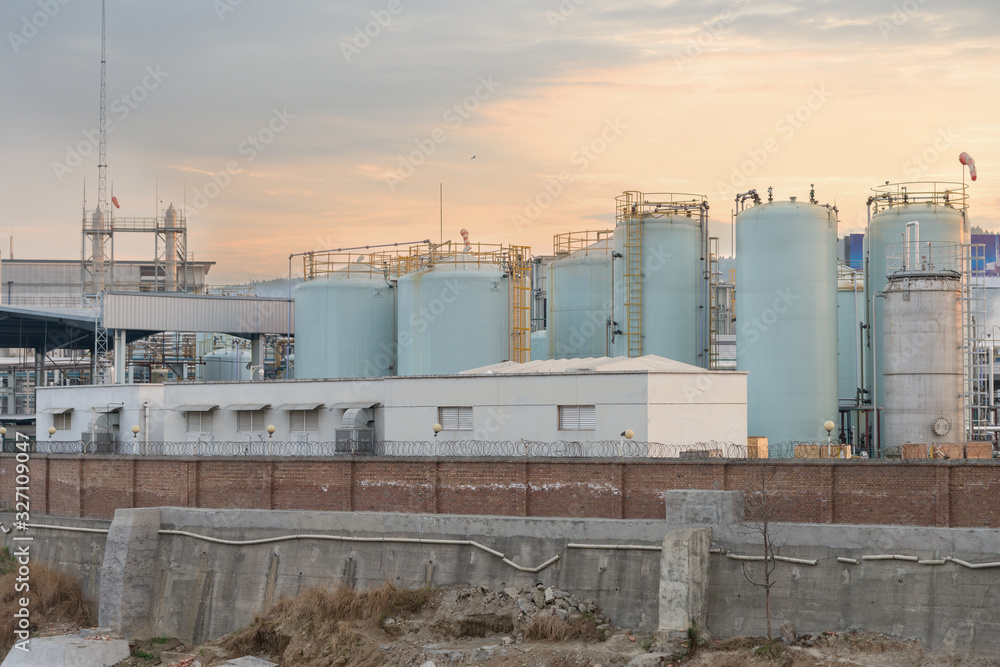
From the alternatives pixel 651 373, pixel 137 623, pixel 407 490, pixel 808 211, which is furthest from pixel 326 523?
pixel 808 211

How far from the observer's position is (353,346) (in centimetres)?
Result: 5309

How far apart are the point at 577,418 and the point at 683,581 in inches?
397

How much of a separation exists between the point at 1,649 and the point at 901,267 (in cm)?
3481

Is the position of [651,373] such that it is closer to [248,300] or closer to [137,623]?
[137,623]

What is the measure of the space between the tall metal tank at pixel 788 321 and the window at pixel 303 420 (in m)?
15.9

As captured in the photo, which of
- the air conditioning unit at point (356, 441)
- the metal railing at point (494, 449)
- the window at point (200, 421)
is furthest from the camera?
the window at point (200, 421)

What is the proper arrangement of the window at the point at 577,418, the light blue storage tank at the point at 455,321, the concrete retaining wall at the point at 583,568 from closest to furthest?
the concrete retaining wall at the point at 583,568 → the window at the point at 577,418 → the light blue storage tank at the point at 455,321

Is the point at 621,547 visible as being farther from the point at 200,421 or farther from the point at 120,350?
the point at 120,350

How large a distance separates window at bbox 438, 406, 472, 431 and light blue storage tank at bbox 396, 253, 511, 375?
9064mm

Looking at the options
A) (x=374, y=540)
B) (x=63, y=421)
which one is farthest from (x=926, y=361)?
(x=63, y=421)

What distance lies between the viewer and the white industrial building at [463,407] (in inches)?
1465

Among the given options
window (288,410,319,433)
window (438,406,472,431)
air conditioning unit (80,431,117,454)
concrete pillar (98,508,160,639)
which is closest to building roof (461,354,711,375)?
window (438,406,472,431)

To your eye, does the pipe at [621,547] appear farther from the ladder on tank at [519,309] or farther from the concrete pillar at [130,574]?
the ladder on tank at [519,309]

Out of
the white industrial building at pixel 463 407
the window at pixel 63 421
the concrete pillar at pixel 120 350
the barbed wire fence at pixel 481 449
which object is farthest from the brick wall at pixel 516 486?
the concrete pillar at pixel 120 350
